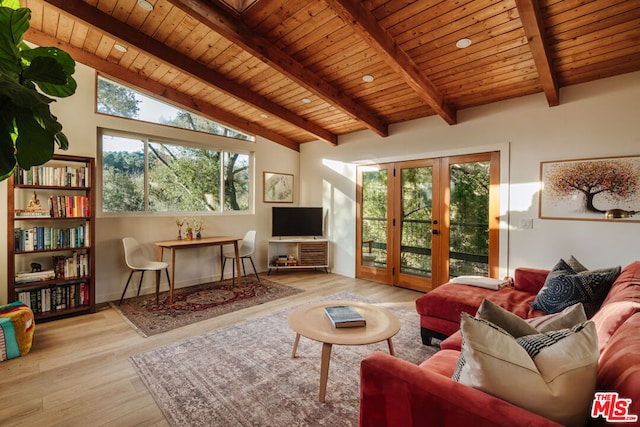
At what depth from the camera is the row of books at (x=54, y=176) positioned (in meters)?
3.20

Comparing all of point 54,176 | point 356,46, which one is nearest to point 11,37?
point 356,46

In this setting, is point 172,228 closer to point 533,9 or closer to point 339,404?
point 339,404

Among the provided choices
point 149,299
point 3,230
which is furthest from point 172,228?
point 3,230

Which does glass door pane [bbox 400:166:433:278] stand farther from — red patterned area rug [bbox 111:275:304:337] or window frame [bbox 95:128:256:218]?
window frame [bbox 95:128:256:218]

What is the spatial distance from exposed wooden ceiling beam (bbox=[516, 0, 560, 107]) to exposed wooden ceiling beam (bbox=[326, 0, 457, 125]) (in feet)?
3.35

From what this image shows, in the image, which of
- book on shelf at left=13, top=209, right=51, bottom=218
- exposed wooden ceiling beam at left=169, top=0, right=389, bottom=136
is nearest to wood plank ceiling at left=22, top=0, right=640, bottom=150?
exposed wooden ceiling beam at left=169, top=0, right=389, bottom=136

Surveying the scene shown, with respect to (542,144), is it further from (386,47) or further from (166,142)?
(166,142)

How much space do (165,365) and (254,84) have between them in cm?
344

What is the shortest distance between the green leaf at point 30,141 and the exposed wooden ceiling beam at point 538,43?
9.59 ft

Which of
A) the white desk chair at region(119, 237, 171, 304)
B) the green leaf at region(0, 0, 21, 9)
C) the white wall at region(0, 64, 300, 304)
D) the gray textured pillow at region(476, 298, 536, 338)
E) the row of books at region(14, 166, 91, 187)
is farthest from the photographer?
the white desk chair at region(119, 237, 171, 304)

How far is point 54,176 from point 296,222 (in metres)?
3.46

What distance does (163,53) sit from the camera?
11.1 feet

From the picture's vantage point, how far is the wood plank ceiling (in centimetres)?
254

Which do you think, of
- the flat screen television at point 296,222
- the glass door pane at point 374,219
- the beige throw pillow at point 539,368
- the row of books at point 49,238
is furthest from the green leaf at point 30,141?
the flat screen television at point 296,222
